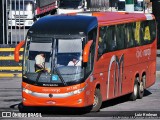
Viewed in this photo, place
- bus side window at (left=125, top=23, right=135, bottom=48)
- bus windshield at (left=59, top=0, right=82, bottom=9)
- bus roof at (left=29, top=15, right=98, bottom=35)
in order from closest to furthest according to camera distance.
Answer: bus roof at (left=29, top=15, right=98, bottom=35) → bus side window at (left=125, top=23, right=135, bottom=48) → bus windshield at (left=59, top=0, right=82, bottom=9)

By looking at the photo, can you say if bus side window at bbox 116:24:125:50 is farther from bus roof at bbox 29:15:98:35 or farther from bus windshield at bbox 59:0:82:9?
bus windshield at bbox 59:0:82:9

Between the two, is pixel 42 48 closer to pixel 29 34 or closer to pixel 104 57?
pixel 29 34

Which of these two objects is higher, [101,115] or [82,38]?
[82,38]

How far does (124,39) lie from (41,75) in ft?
13.8

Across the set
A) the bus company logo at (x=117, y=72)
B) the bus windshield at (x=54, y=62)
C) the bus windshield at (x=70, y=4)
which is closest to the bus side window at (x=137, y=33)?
the bus company logo at (x=117, y=72)

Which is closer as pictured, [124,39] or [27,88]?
[27,88]

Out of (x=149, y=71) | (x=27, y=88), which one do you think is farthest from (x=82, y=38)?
(x=149, y=71)

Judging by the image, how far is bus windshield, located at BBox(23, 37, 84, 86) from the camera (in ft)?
66.0

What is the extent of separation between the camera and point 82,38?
20.4 meters

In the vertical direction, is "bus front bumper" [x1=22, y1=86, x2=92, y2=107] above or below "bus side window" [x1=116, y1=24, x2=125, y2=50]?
below

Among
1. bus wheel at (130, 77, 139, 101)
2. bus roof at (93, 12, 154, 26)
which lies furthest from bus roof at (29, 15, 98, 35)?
bus wheel at (130, 77, 139, 101)

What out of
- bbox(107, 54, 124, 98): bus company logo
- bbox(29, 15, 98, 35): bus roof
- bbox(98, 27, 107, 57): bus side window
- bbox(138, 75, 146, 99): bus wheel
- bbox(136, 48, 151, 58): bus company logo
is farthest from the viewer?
bbox(138, 75, 146, 99): bus wheel

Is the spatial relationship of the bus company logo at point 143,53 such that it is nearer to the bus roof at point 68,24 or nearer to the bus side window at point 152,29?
the bus side window at point 152,29

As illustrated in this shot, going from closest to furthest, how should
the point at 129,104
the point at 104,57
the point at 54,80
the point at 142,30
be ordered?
the point at 54,80, the point at 104,57, the point at 129,104, the point at 142,30
